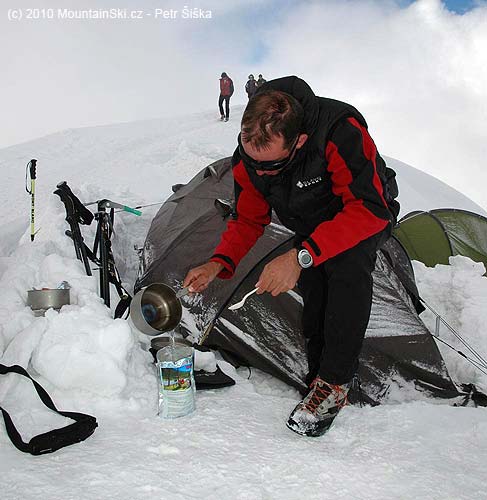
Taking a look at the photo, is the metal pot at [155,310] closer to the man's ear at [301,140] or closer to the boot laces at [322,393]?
the boot laces at [322,393]

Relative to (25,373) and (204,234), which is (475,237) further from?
(25,373)

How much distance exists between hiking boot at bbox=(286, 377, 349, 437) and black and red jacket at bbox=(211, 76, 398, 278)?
19.8 inches

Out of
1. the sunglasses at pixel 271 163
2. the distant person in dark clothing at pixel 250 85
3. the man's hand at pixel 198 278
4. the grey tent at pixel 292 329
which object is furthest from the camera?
the distant person in dark clothing at pixel 250 85

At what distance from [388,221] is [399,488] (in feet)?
2.96

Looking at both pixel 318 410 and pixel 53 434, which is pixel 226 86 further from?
pixel 53 434

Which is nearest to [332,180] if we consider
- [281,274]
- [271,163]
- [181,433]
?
[271,163]

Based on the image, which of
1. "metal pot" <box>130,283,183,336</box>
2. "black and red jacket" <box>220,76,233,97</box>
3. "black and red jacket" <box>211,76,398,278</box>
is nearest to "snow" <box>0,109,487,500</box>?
"metal pot" <box>130,283,183,336</box>

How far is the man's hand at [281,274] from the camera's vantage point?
5.88 ft

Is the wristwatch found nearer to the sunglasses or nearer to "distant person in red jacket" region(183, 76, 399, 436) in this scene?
"distant person in red jacket" region(183, 76, 399, 436)

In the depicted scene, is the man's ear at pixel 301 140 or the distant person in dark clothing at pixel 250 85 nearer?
the man's ear at pixel 301 140

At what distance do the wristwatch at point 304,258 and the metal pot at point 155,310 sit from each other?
664mm

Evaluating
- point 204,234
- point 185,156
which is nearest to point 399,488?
point 204,234

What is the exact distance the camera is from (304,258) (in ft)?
5.90

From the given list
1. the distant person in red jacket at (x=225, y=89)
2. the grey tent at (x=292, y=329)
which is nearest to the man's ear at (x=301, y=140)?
the grey tent at (x=292, y=329)
